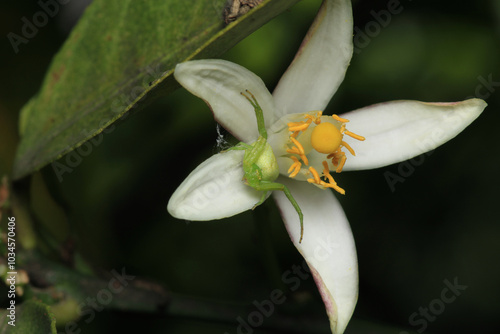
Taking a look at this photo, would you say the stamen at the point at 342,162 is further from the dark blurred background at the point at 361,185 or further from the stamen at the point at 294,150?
the dark blurred background at the point at 361,185

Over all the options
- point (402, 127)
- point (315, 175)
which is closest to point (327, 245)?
point (315, 175)

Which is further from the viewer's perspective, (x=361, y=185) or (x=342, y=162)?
(x=361, y=185)

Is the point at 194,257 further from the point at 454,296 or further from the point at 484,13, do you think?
the point at 484,13

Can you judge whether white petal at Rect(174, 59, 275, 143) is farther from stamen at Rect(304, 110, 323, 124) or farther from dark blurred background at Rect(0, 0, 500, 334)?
dark blurred background at Rect(0, 0, 500, 334)

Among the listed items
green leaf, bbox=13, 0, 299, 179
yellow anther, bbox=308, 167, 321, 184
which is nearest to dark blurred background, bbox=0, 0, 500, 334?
green leaf, bbox=13, 0, 299, 179

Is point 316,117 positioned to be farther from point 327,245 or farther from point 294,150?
point 327,245

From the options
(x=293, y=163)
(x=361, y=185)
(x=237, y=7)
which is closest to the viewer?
(x=237, y=7)

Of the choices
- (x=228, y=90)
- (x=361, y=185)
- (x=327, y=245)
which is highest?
(x=228, y=90)
